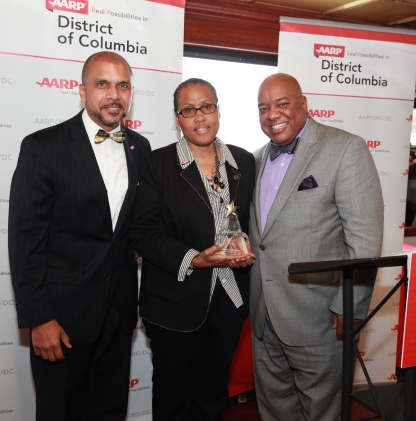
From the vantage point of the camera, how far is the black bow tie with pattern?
2.11m

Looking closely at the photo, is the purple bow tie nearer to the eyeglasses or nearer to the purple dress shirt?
the purple dress shirt

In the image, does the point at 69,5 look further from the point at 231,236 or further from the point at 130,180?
the point at 231,236

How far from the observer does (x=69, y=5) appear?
2.69 meters

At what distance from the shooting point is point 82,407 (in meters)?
2.29

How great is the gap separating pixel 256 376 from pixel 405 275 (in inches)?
54.0

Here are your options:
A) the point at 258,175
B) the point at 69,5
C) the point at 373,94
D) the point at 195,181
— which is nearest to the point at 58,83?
the point at 69,5

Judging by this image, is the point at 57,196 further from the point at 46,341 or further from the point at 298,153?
the point at 298,153

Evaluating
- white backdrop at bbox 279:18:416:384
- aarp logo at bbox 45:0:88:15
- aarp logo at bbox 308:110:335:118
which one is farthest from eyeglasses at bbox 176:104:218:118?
aarp logo at bbox 308:110:335:118

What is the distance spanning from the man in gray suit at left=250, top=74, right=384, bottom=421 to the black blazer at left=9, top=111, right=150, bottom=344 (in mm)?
650

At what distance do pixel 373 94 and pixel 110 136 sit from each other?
2222mm

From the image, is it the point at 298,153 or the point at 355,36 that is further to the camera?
the point at 355,36

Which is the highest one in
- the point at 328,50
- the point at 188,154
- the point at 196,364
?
the point at 328,50

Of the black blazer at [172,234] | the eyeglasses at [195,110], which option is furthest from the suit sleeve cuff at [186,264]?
the eyeglasses at [195,110]

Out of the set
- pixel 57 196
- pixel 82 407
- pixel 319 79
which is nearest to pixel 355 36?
pixel 319 79
